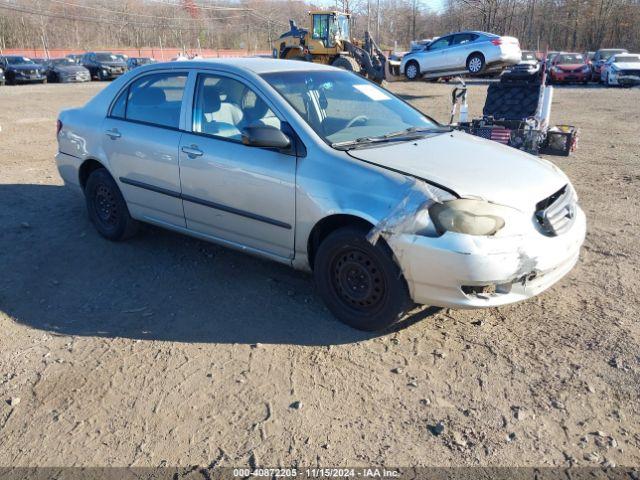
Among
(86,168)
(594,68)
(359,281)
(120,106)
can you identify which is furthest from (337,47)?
(359,281)

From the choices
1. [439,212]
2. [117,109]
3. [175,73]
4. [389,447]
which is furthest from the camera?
[117,109]

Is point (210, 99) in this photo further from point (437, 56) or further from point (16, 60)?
point (16, 60)

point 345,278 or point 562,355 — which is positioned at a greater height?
→ point 345,278

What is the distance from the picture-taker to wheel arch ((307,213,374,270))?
3.52 m

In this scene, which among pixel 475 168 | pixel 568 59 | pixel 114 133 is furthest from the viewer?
pixel 568 59

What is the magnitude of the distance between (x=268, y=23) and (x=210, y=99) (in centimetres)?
9332

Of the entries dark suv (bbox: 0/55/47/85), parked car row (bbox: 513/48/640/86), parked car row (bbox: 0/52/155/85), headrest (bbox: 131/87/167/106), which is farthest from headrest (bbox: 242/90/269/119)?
dark suv (bbox: 0/55/47/85)

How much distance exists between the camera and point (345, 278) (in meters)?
3.66

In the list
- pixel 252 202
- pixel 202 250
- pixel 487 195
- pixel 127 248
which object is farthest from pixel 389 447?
pixel 127 248

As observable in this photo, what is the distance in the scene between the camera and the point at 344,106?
4.45 m

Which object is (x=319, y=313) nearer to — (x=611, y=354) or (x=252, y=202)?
(x=252, y=202)

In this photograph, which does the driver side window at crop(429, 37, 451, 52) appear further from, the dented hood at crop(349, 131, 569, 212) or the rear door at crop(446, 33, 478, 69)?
the dented hood at crop(349, 131, 569, 212)

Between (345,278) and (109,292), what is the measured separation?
1.97m

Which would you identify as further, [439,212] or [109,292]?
[109,292]
